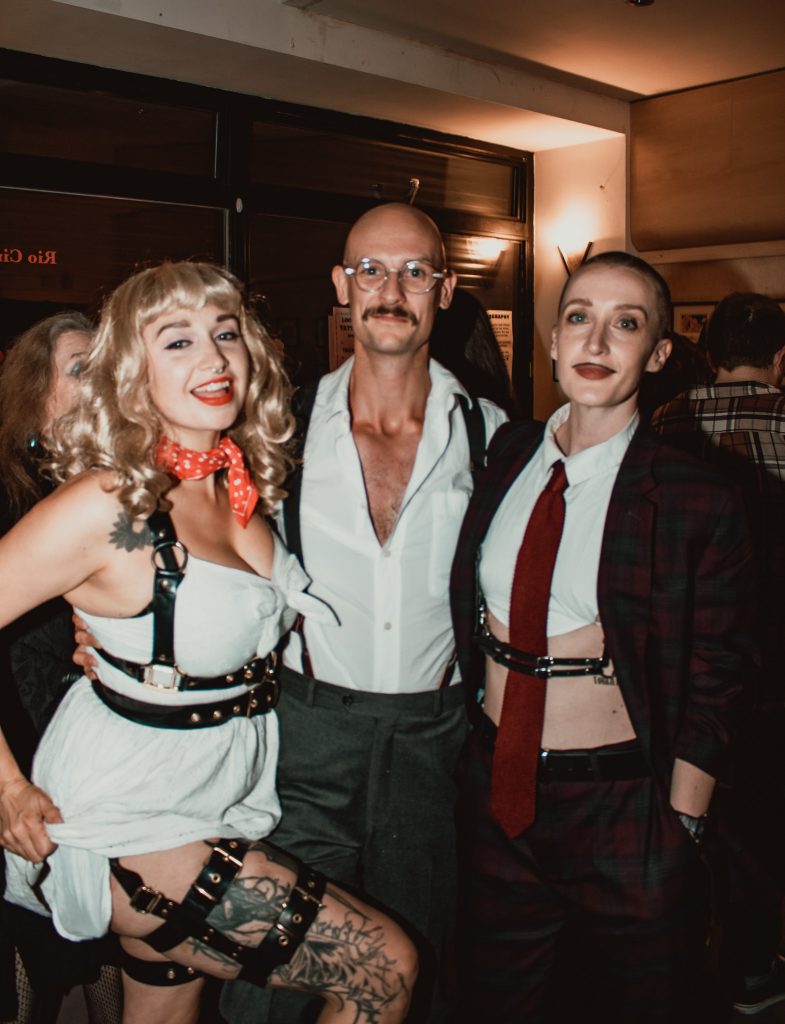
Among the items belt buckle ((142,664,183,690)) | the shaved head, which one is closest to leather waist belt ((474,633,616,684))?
belt buckle ((142,664,183,690))

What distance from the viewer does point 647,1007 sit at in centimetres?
191

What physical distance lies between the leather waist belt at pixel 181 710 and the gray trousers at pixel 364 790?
1.29 feet

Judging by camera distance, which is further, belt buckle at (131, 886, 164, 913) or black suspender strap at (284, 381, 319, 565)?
black suspender strap at (284, 381, 319, 565)

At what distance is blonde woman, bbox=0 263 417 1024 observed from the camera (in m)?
1.67

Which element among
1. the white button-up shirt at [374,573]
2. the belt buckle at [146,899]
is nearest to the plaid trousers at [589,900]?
the white button-up shirt at [374,573]

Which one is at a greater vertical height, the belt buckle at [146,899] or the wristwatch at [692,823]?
Result: the wristwatch at [692,823]

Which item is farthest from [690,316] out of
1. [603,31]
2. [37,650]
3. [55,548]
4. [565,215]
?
[55,548]

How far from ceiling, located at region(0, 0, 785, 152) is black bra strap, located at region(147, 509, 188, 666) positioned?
2.79 meters

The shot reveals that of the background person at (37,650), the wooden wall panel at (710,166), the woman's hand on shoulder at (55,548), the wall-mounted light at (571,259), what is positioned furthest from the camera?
the wall-mounted light at (571,259)

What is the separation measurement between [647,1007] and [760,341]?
2.11m

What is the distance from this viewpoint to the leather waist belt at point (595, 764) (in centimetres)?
190

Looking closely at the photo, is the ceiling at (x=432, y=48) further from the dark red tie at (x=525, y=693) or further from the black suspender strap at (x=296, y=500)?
the dark red tie at (x=525, y=693)

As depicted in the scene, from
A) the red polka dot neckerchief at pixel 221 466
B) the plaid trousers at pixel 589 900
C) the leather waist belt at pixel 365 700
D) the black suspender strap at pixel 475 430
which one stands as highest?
the black suspender strap at pixel 475 430

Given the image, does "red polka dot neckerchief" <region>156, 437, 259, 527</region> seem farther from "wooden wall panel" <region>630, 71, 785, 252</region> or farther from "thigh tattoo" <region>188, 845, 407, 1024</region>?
"wooden wall panel" <region>630, 71, 785, 252</region>
